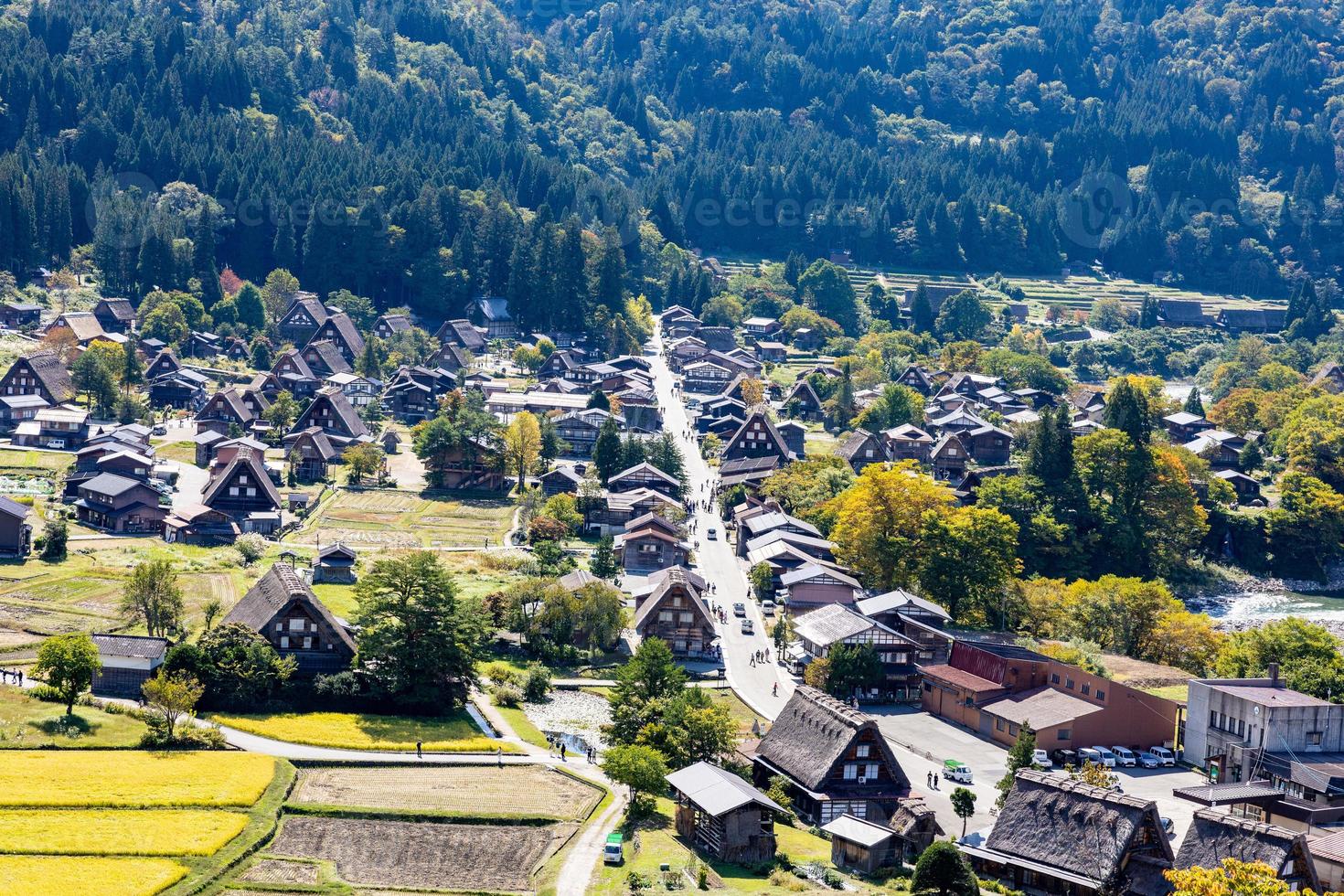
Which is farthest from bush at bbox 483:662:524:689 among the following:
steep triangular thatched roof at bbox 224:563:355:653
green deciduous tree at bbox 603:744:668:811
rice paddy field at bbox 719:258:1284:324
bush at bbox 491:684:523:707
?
rice paddy field at bbox 719:258:1284:324

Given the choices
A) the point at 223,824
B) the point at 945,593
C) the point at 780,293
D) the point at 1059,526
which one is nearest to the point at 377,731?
the point at 223,824

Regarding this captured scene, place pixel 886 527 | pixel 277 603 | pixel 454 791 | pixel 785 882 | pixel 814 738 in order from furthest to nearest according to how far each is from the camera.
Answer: pixel 886 527 → pixel 277 603 → pixel 814 738 → pixel 454 791 → pixel 785 882

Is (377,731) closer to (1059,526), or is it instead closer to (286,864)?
(286,864)

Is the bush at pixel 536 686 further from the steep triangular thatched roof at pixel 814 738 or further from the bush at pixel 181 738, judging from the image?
the bush at pixel 181 738

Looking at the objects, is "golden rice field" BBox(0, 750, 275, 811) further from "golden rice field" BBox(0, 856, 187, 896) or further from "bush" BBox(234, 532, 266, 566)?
"bush" BBox(234, 532, 266, 566)

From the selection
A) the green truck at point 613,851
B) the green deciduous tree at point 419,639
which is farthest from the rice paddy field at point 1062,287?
the green truck at point 613,851

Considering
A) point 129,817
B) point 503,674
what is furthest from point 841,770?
point 129,817

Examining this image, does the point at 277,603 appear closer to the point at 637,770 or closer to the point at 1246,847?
the point at 637,770
